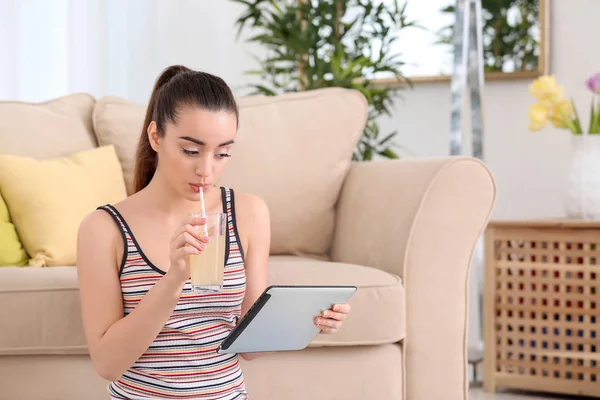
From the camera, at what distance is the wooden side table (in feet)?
9.12

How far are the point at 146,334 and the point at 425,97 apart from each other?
2.67 metres

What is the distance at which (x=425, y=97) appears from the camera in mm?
3752

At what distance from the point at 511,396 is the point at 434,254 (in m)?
Result: 1.01

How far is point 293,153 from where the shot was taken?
2.46 meters

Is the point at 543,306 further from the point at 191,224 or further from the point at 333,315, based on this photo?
the point at 191,224

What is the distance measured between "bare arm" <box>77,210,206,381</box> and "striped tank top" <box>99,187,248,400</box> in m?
0.02

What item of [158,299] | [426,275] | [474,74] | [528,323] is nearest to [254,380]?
[426,275]

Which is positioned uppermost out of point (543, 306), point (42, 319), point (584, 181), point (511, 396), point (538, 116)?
point (538, 116)

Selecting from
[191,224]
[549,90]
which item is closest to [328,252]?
[549,90]

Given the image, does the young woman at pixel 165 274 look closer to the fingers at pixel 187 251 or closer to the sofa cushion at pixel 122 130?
the fingers at pixel 187 251

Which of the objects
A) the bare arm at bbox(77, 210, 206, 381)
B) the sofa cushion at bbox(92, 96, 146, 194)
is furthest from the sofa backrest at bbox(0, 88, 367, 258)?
the bare arm at bbox(77, 210, 206, 381)

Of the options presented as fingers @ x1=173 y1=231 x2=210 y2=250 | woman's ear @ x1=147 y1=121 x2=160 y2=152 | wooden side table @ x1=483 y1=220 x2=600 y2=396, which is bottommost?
wooden side table @ x1=483 y1=220 x2=600 y2=396

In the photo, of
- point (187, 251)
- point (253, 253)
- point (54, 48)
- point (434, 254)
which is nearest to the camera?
point (187, 251)

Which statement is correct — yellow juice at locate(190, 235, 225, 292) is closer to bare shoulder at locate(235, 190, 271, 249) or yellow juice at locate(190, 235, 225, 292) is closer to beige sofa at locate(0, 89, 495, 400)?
bare shoulder at locate(235, 190, 271, 249)
